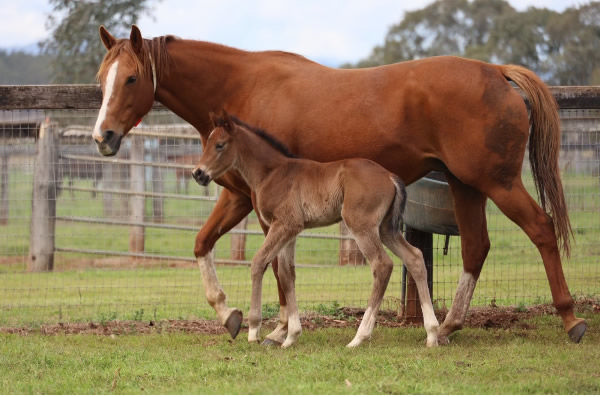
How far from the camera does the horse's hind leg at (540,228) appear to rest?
6.25 m

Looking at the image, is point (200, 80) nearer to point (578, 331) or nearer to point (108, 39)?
point (108, 39)

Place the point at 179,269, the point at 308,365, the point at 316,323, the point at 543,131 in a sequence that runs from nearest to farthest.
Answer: the point at 308,365
the point at 543,131
the point at 316,323
the point at 179,269

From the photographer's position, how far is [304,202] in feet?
20.5

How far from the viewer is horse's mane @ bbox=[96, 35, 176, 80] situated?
6.46m

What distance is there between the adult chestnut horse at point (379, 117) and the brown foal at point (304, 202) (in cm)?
25

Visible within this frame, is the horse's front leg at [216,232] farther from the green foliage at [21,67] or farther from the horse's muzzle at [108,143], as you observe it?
the green foliage at [21,67]

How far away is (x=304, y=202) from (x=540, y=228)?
5.82 ft

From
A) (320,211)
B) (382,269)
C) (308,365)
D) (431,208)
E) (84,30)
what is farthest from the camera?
(84,30)

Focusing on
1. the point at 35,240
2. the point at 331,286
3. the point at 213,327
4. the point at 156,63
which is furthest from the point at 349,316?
the point at 35,240

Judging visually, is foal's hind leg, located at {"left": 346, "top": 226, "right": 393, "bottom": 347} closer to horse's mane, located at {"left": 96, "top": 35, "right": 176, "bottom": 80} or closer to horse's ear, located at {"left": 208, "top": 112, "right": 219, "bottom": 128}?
horse's ear, located at {"left": 208, "top": 112, "right": 219, "bottom": 128}

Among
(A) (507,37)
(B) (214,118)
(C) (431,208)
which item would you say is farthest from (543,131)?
(A) (507,37)

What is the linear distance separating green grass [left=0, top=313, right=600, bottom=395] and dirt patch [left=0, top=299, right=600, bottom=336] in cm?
41

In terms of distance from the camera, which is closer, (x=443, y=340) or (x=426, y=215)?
(x=443, y=340)

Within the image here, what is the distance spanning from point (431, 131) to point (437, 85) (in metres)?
0.35
